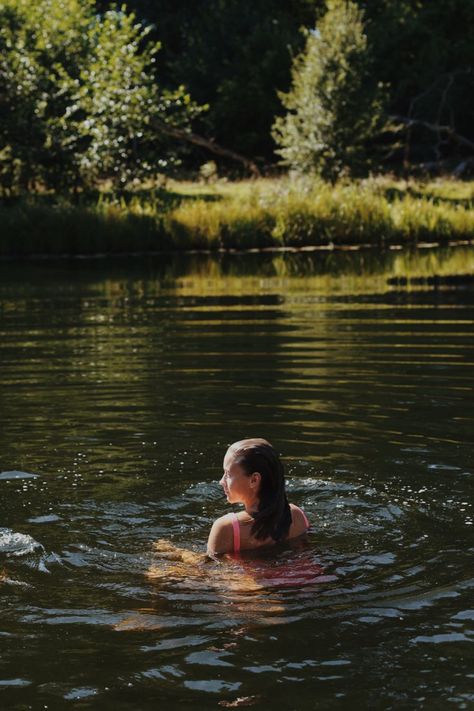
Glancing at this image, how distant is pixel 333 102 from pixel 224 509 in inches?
1349

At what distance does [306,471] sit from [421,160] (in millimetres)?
44742

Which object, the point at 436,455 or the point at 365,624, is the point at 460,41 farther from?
the point at 365,624

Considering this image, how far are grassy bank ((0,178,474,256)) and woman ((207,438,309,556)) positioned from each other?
2481 centimetres

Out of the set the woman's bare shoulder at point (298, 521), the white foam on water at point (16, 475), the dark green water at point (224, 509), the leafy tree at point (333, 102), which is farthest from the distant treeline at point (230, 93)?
the woman's bare shoulder at point (298, 521)

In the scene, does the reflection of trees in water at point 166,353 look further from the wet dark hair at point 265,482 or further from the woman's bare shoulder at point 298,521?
the wet dark hair at point 265,482

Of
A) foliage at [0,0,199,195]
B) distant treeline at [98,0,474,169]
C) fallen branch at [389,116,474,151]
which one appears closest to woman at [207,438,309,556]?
foliage at [0,0,199,195]

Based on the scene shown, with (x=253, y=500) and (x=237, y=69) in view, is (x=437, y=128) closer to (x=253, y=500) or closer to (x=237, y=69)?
(x=237, y=69)

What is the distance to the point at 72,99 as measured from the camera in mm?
38688

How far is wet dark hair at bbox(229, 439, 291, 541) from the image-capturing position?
21.4 feet

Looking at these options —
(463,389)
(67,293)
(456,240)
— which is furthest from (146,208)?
(463,389)

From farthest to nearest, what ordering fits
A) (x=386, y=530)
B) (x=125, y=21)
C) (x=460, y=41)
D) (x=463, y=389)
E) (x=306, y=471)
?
(x=460, y=41) < (x=125, y=21) < (x=463, y=389) < (x=306, y=471) < (x=386, y=530)

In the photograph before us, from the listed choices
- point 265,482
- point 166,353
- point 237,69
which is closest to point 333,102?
point 237,69

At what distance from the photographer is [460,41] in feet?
168

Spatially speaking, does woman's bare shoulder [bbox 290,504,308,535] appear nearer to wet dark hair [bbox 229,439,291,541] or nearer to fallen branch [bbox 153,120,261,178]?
wet dark hair [bbox 229,439,291,541]
